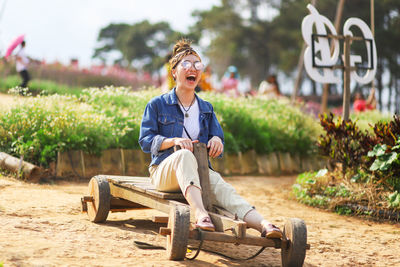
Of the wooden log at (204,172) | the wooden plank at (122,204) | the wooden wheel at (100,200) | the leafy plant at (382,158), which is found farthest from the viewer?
the leafy plant at (382,158)

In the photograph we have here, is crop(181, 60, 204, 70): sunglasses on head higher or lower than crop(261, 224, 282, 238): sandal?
higher

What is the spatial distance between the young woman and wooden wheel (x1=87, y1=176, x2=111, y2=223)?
566 mm

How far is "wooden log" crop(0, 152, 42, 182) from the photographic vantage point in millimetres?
6141

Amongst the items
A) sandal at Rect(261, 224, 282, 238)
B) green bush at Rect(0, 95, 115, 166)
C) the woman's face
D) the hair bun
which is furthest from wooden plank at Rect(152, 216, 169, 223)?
green bush at Rect(0, 95, 115, 166)

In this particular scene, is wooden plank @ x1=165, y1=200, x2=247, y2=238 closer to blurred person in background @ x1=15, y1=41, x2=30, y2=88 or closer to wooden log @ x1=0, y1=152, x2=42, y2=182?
wooden log @ x1=0, y1=152, x2=42, y2=182

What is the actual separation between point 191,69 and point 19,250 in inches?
70.6

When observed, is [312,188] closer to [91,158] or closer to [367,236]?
[367,236]

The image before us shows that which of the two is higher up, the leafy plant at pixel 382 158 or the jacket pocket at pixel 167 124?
the jacket pocket at pixel 167 124

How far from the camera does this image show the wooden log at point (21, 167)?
6.14 meters

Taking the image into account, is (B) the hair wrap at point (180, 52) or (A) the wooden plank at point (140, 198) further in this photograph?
(B) the hair wrap at point (180, 52)

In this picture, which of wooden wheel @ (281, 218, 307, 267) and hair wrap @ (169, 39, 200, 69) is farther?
hair wrap @ (169, 39, 200, 69)

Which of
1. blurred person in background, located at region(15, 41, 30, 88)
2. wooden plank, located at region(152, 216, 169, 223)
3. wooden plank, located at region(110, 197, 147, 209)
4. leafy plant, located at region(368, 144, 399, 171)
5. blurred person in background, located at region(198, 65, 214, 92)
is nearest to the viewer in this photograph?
wooden plank, located at region(152, 216, 169, 223)

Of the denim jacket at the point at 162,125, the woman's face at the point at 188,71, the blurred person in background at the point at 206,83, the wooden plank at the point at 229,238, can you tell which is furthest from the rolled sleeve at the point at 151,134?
the blurred person in background at the point at 206,83

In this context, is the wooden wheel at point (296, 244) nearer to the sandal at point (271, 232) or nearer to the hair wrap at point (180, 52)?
the sandal at point (271, 232)
